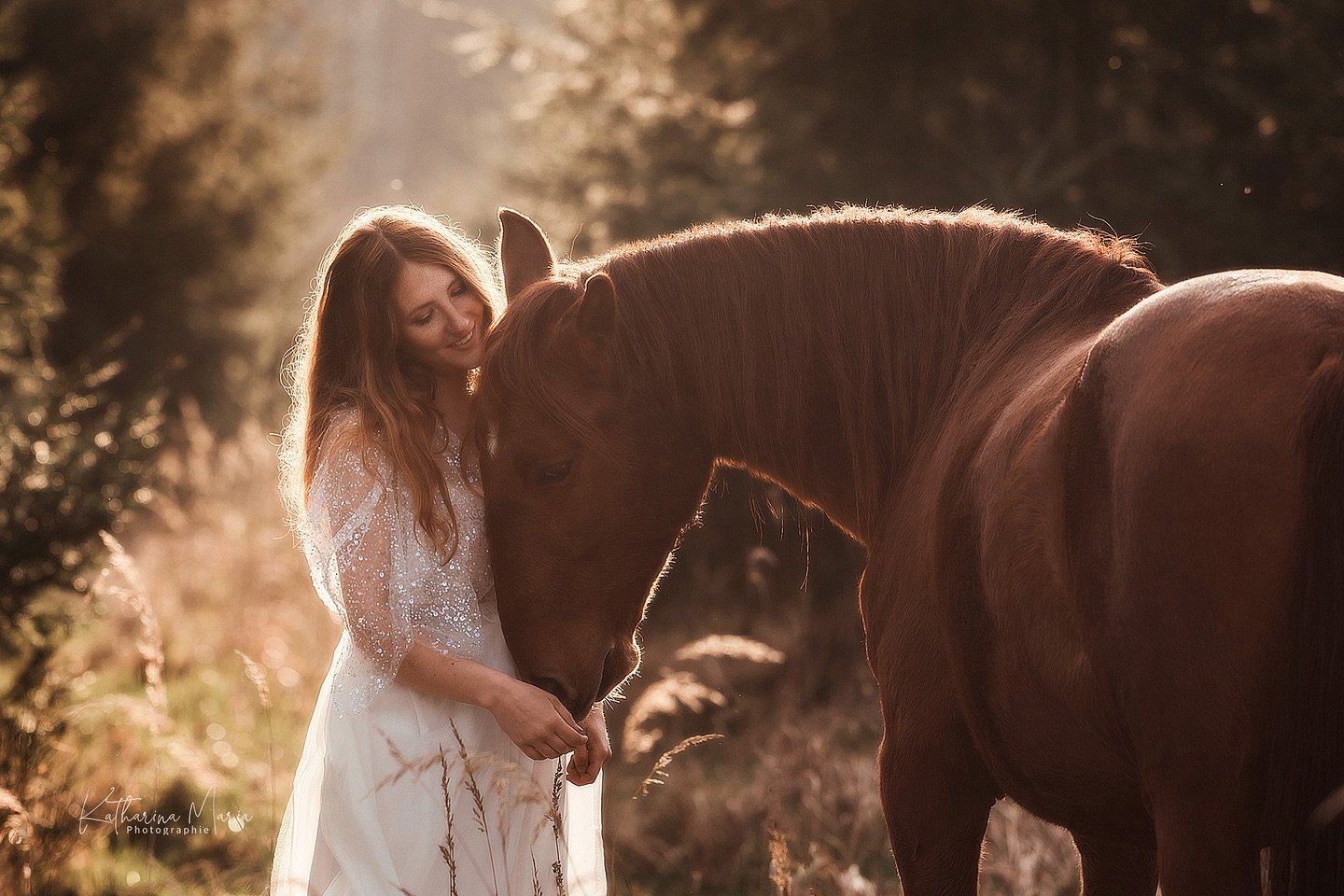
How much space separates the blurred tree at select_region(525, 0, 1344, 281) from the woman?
3.34 m

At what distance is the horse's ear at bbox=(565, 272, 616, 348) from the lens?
88.2 inches

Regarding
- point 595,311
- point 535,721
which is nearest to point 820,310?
point 595,311

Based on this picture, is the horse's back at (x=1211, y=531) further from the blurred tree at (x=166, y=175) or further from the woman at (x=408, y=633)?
the blurred tree at (x=166, y=175)

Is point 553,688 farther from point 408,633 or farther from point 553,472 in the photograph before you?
point 553,472

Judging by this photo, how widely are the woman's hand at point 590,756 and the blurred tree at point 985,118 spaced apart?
363 centimetres

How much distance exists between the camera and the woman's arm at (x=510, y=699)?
2254 millimetres

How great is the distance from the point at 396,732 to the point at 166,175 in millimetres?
11265

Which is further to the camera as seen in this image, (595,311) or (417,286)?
(417,286)

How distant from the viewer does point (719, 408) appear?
2.44 meters

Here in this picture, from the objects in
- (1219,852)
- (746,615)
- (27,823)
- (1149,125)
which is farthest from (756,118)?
(1219,852)

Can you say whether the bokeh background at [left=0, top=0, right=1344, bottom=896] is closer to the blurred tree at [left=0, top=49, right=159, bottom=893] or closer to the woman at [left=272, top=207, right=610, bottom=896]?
the blurred tree at [left=0, top=49, right=159, bottom=893]
